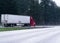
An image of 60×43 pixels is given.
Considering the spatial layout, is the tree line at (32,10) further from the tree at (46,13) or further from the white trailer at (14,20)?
the white trailer at (14,20)

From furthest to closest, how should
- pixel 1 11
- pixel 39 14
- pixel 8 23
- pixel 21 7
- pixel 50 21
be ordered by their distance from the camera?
pixel 50 21
pixel 39 14
pixel 21 7
pixel 1 11
pixel 8 23

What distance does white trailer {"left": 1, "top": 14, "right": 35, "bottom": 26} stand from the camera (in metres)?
51.9

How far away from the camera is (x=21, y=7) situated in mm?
84188

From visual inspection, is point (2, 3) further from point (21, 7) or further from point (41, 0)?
point (41, 0)

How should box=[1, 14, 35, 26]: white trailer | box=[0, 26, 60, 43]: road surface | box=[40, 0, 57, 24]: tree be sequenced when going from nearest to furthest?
box=[0, 26, 60, 43]: road surface, box=[1, 14, 35, 26]: white trailer, box=[40, 0, 57, 24]: tree

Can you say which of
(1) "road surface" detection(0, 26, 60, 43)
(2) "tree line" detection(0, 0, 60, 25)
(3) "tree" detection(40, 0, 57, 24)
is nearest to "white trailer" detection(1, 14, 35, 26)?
(2) "tree line" detection(0, 0, 60, 25)

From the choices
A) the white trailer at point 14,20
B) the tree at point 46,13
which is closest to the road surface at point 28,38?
the white trailer at point 14,20

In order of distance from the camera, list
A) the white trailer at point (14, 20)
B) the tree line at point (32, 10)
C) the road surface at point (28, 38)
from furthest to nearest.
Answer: the tree line at point (32, 10) < the white trailer at point (14, 20) < the road surface at point (28, 38)

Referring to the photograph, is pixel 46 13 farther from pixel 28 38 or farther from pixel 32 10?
pixel 28 38

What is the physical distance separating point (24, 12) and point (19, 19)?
3240cm

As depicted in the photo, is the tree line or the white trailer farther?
the tree line

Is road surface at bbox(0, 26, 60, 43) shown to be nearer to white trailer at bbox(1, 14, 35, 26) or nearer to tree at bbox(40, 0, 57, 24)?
white trailer at bbox(1, 14, 35, 26)

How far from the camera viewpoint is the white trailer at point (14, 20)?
170ft

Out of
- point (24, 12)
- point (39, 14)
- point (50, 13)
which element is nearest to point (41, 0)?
point (50, 13)
